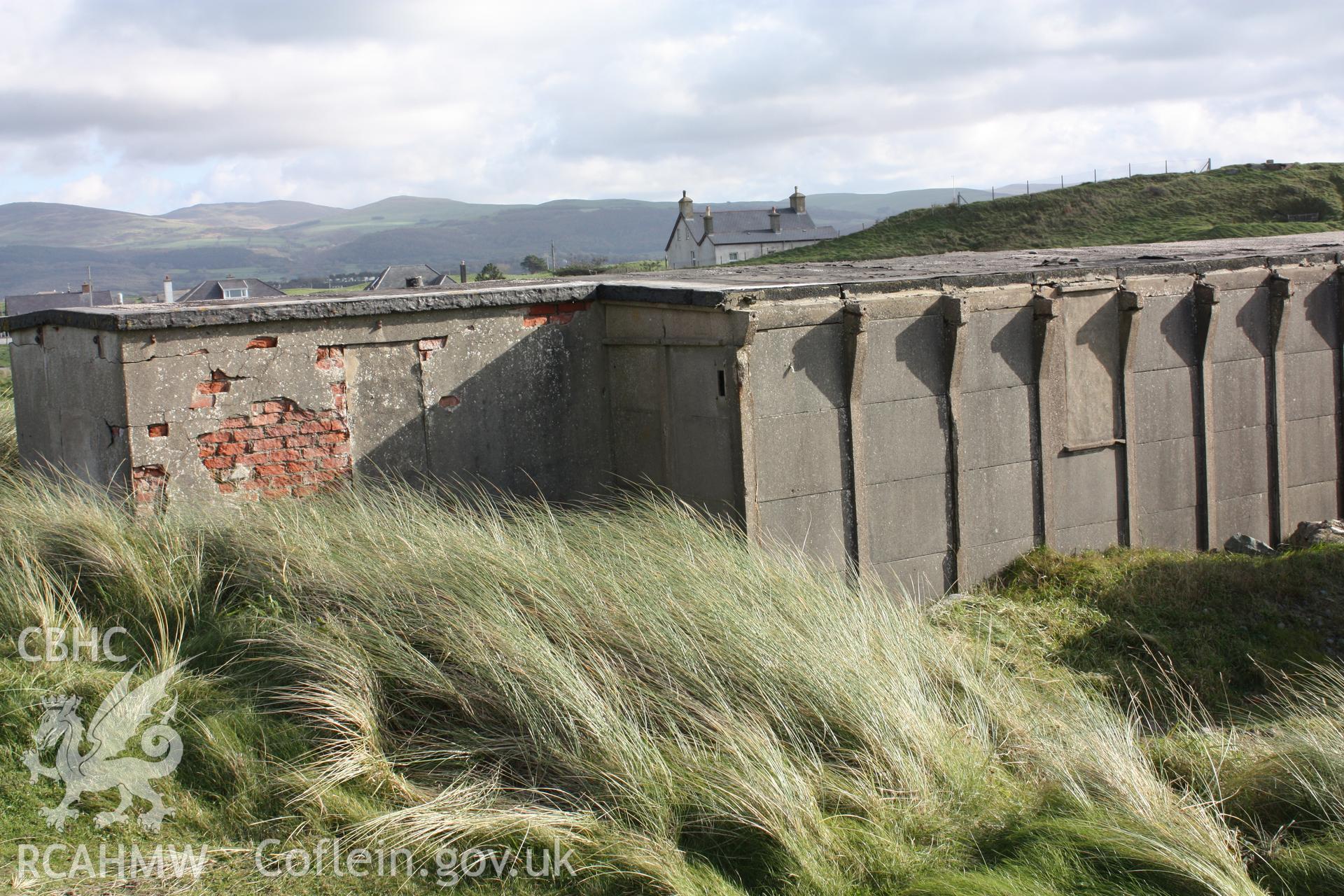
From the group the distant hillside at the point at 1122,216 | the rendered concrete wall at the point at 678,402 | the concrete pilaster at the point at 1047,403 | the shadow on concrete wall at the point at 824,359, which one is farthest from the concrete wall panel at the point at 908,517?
the distant hillside at the point at 1122,216

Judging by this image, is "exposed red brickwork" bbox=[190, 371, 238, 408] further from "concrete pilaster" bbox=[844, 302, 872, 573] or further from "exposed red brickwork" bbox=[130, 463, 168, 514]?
"concrete pilaster" bbox=[844, 302, 872, 573]

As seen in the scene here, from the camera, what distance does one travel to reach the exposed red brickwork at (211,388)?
8180 millimetres

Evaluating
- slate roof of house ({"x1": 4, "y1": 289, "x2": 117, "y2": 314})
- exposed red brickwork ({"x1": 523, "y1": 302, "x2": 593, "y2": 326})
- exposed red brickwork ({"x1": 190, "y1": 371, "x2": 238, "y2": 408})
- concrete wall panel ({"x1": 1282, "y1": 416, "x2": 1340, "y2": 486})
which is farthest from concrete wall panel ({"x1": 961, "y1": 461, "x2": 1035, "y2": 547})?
slate roof of house ({"x1": 4, "y1": 289, "x2": 117, "y2": 314})

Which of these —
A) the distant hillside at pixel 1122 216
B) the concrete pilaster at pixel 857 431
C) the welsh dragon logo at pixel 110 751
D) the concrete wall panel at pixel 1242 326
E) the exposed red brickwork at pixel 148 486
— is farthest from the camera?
the distant hillside at pixel 1122 216

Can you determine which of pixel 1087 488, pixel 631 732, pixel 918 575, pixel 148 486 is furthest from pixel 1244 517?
pixel 148 486

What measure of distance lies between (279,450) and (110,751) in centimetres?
357

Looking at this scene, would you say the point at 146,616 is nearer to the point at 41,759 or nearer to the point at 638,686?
the point at 41,759

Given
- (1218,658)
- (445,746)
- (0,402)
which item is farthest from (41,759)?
(0,402)

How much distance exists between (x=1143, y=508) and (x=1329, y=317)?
3113 millimetres

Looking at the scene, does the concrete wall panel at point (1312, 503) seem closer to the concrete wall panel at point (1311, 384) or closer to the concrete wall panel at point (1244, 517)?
the concrete wall panel at point (1244, 517)

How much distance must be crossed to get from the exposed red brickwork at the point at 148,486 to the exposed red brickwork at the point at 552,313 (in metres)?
3.01

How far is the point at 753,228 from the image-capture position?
75.4 metres

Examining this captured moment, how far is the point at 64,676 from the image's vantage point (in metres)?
5.73

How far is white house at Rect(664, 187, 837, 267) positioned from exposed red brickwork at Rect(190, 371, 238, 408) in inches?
2418
